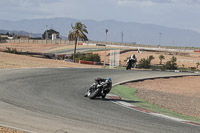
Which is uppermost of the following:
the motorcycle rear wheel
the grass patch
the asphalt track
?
the motorcycle rear wheel

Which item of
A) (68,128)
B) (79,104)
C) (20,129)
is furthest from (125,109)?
(20,129)

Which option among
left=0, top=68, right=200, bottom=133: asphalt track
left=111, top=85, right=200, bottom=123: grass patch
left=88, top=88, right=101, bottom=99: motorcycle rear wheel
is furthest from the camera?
left=88, top=88, right=101, bottom=99: motorcycle rear wheel

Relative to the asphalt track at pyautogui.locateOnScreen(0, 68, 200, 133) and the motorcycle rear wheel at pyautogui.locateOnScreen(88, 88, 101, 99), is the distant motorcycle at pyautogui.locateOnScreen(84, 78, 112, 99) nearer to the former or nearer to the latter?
the motorcycle rear wheel at pyautogui.locateOnScreen(88, 88, 101, 99)

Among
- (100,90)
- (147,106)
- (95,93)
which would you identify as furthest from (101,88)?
(147,106)

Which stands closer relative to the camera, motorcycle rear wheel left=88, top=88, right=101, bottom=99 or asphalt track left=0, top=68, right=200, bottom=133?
asphalt track left=0, top=68, right=200, bottom=133

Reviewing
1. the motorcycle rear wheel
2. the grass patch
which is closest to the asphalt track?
the motorcycle rear wheel

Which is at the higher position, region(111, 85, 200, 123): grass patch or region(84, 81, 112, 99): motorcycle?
region(84, 81, 112, 99): motorcycle

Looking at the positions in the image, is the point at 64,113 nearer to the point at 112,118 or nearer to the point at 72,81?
the point at 112,118

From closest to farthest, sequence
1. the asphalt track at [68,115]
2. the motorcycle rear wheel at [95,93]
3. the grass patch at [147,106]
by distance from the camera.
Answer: the asphalt track at [68,115] → the grass patch at [147,106] → the motorcycle rear wheel at [95,93]

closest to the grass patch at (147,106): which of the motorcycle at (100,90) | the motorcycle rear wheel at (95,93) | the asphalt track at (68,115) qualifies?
the motorcycle at (100,90)

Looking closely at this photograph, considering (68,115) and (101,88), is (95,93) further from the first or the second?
(68,115)

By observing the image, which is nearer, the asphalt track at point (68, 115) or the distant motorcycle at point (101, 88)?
the asphalt track at point (68, 115)

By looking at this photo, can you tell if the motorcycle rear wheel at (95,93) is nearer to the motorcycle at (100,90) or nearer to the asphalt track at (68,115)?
the motorcycle at (100,90)

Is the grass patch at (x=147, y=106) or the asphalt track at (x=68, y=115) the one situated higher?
the asphalt track at (x=68, y=115)
